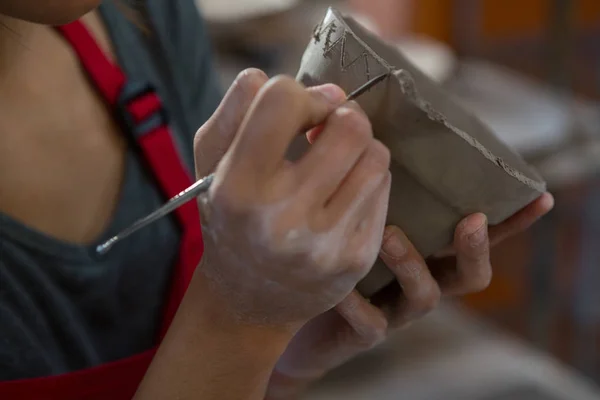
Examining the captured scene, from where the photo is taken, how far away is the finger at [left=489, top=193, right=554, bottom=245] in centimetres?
54

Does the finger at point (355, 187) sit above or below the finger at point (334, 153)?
below

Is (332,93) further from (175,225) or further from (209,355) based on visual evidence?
(175,225)

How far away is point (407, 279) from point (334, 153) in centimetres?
15

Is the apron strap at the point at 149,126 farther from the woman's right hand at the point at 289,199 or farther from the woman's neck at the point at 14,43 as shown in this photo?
the woman's right hand at the point at 289,199

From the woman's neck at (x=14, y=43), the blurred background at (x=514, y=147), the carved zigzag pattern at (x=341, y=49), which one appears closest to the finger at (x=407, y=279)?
the carved zigzag pattern at (x=341, y=49)

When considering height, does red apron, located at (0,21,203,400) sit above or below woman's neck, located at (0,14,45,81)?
below

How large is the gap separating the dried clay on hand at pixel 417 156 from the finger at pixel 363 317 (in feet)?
0.05

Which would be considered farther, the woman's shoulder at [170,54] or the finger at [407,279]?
the woman's shoulder at [170,54]

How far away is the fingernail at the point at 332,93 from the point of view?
1.45 ft

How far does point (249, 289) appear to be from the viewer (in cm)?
44

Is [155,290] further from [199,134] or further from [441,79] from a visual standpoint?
[441,79]

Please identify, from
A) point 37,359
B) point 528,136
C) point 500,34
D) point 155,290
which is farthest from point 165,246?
point 500,34

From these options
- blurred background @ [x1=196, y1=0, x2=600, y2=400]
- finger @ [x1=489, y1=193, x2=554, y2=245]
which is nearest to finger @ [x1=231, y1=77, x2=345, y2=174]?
finger @ [x1=489, y1=193, x2=554, y2=245]

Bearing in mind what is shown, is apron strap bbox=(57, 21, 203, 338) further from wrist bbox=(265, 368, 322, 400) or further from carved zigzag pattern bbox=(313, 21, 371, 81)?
carved zigzag pattern bbox=(313, 21, 371, 81)
